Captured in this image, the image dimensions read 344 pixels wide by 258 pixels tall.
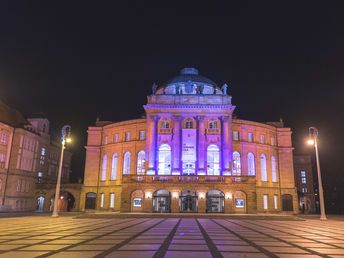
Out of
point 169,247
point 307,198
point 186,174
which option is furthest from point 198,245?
point 307,198

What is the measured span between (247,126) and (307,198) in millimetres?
40712

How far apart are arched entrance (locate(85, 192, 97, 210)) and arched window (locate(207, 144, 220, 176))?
1100 inches

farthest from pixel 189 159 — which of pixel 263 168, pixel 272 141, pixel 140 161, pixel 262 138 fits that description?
pixel 272 141

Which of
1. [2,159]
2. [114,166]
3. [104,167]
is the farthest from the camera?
[104,167]

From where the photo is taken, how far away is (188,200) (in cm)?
5484

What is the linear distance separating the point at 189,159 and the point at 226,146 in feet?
24.5

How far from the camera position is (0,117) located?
6562 cm

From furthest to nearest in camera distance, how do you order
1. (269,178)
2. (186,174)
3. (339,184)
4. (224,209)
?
(339,184)
(269,178)
(186,174)
(224,209)

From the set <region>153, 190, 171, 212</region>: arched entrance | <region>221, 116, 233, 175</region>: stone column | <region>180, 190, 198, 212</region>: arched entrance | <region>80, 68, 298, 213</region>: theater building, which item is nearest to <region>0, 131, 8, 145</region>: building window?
<region>80, 68, 298, 213</region>: theater building

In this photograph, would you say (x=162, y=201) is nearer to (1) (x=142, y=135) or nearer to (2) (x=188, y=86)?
(1) (x=142, y=135)

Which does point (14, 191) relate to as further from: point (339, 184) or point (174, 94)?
point (339, 184)

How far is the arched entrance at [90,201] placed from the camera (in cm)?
7075

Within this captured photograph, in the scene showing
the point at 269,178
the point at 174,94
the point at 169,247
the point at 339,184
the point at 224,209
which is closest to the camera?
the point at 169,247

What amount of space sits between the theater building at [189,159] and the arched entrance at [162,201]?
102mm
